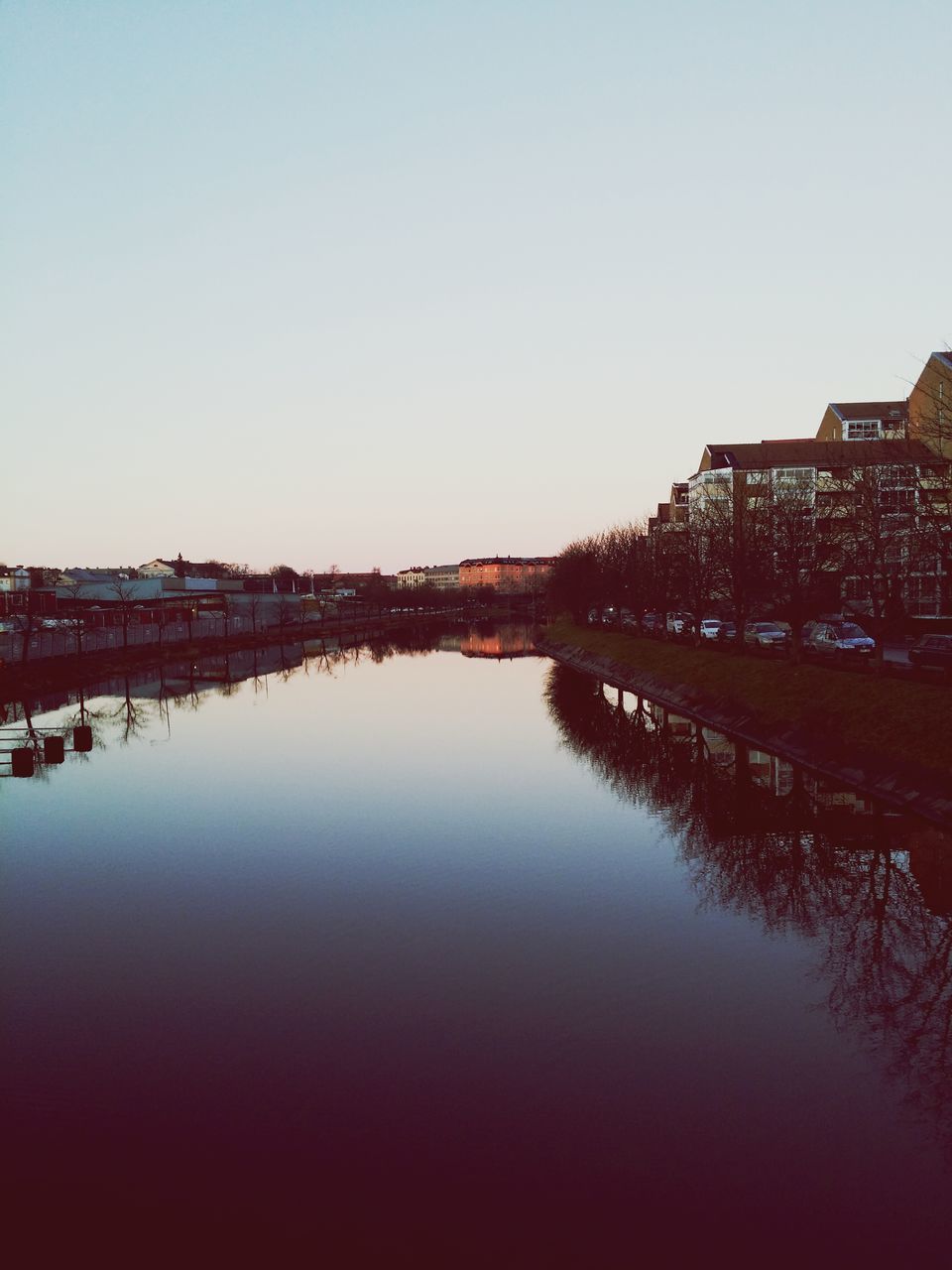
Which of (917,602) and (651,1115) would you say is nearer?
(651,1115)

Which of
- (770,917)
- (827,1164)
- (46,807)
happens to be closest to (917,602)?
(770,917)

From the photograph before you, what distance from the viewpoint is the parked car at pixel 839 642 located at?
46188mm

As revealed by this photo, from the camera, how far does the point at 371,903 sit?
1836cm

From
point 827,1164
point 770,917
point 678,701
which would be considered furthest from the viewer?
point 678,701

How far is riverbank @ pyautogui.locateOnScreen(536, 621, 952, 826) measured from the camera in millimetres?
25922

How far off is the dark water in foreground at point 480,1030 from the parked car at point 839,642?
21527 millimetres

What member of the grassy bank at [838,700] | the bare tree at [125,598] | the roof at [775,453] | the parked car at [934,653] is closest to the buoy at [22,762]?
the grassy bank at [838,700]

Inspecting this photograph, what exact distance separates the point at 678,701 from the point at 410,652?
56901 mm

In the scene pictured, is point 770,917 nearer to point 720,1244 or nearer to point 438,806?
point 720,1244

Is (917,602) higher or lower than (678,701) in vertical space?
higher

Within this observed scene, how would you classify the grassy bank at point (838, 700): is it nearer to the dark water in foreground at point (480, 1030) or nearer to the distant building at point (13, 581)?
the dark water in foreground at point (480, 1030)

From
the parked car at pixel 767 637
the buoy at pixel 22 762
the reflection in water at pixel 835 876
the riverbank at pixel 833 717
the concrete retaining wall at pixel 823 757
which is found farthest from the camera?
the parked car at pixel 767 637

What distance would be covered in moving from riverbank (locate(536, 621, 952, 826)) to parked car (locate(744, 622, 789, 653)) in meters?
3.48

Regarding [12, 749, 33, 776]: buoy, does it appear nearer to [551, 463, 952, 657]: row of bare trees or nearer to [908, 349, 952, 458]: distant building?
[551, 463, 952, 657]: row of bare trees
